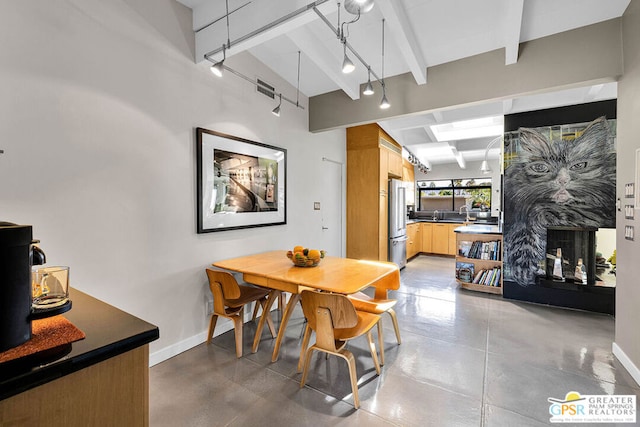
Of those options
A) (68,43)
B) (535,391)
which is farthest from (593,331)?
(68,43)

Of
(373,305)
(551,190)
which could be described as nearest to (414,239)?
(551,190)

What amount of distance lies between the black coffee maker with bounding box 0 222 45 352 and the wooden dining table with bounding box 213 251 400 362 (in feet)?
4.91

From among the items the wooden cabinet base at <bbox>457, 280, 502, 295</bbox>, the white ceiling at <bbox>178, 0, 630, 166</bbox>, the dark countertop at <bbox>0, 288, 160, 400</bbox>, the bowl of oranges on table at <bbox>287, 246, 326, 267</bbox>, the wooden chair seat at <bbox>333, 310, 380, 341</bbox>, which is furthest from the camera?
the wooden cabinet base at <bbox>457, 280, 502, 295</bbox>

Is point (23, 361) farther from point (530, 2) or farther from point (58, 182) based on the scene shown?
point (530, 2)

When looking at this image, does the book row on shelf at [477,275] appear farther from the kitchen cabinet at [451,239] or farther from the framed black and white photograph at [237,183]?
the framed black and white photograph at [237,183]

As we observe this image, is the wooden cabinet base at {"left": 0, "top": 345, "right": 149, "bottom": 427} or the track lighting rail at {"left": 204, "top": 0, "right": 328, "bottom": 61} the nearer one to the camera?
the wooden cabinet base at {"left": 0, "top": 345, "right": 149, "bottom": 427}

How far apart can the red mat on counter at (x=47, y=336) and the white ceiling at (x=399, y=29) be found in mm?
2242

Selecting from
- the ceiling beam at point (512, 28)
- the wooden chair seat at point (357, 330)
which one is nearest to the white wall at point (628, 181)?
the ceiling beam at point (512, 28)

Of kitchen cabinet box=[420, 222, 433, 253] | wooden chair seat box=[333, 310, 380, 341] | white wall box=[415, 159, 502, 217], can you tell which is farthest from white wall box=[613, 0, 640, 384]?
white wall box=[415, 159, 502, 217]

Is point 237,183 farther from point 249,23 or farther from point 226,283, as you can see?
point 249,23

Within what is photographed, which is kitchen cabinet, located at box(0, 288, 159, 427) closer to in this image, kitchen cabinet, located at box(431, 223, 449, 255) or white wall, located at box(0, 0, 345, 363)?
white wall, located at box(0, 0, 345, 363)

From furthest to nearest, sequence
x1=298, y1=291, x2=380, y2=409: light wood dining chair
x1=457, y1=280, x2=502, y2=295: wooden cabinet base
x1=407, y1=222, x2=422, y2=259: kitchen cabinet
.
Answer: x1=407, y1=222, x2=422, y2=259: kitchen cabinet, x1=457, y1=280, x2=502, y2=295: wooden cabinet base, x1=298, y1=291, x2=380, y2=409: light wood dining chair

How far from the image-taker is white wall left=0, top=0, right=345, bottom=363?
1761 millimetres

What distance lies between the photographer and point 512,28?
2.38m
